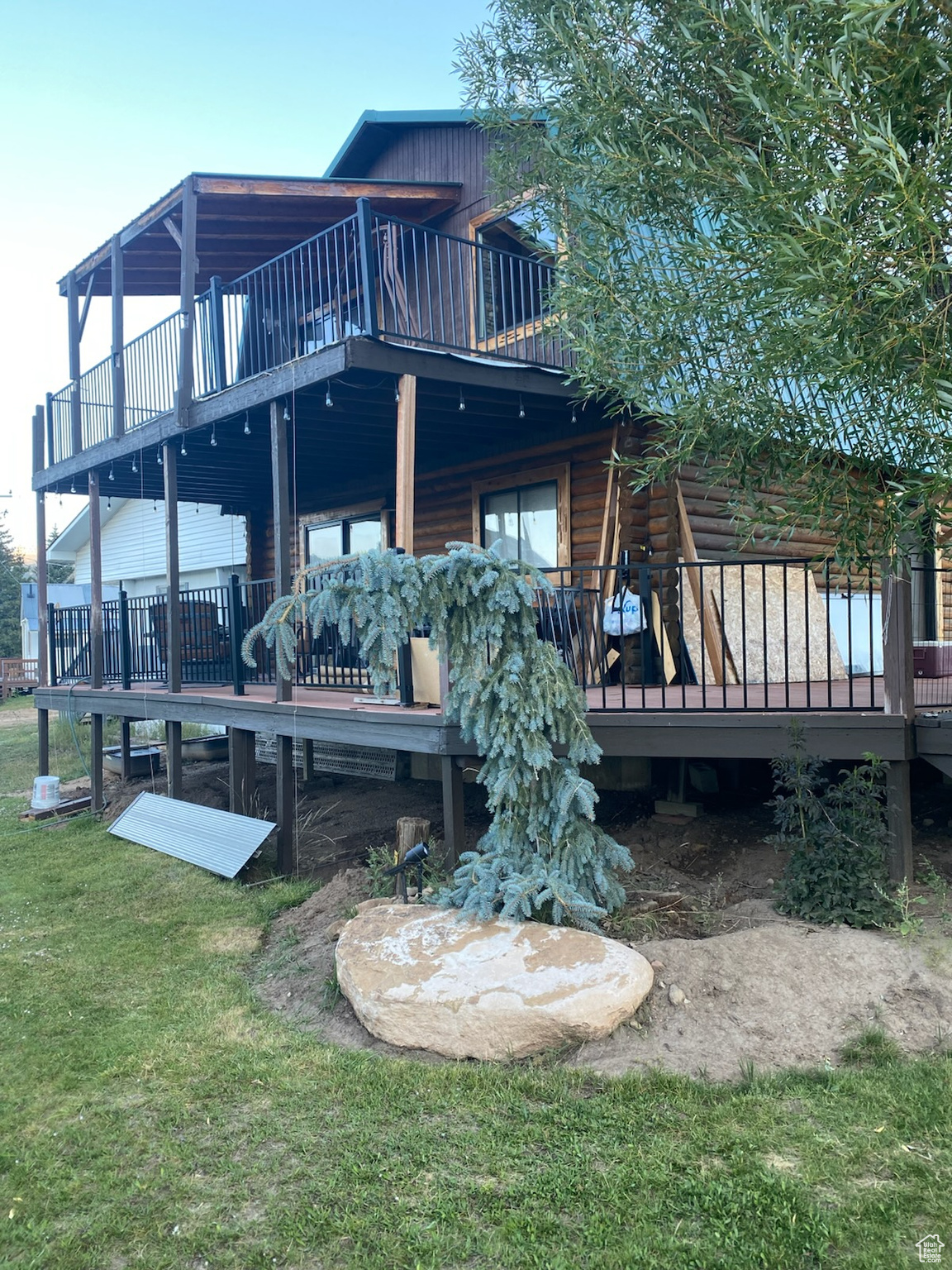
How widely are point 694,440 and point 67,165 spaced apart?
88.6ft

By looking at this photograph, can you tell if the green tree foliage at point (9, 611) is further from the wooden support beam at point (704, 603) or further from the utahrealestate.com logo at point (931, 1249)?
the utahrealestate.com logo at point (931, 1249)

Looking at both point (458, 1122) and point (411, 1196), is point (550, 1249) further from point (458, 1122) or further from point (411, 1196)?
point (458, 1122)

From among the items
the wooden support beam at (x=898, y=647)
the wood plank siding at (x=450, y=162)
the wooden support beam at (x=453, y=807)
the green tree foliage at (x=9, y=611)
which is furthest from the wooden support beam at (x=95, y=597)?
the green tree foliage at (x=9, y=611)

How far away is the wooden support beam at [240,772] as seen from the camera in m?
9.46

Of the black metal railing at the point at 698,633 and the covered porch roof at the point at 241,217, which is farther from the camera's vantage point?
the covered porch roof at the point at 241,217

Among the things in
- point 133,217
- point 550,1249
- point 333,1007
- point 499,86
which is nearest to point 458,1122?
point 550,1249

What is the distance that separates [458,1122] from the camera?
11.9ft

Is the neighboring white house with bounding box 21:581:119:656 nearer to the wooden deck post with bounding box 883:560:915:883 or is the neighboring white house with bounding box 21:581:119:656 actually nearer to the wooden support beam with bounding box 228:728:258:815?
the wooden support beam with bounding box 228:728:258:815

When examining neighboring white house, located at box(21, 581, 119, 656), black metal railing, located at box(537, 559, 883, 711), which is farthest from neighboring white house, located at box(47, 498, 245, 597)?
black metal railing, located at box(537, 559, 883, 711)

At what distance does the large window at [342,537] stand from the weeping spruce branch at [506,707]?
22.9 feet

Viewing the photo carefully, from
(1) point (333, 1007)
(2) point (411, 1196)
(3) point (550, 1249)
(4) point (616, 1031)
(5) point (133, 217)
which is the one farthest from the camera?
(5) point (133, 217)

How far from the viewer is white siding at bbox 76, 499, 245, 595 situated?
17484mm

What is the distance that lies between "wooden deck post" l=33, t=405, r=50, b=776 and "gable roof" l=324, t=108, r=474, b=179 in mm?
5557

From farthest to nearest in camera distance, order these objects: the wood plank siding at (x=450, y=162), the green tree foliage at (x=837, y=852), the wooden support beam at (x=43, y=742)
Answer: the wooden support beam at (x=43, y=742), the wood plank siding at (x=450, y=162), the green tree foliage at (x=837, y=852)
